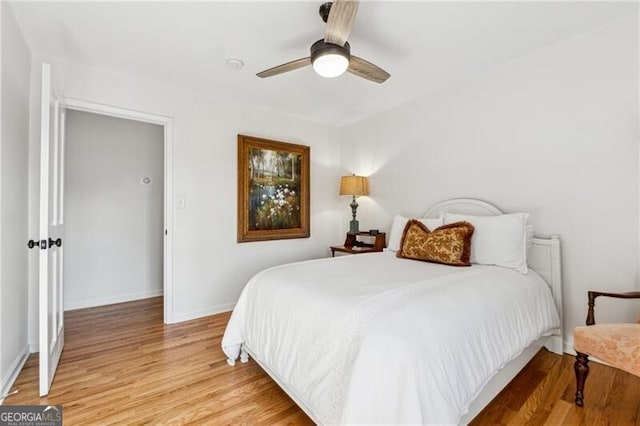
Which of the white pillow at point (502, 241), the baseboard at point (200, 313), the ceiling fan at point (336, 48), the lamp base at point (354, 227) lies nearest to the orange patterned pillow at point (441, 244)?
the white pillow at point (502, 241)

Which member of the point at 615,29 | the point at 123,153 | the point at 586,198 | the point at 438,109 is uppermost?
the point at 615,29

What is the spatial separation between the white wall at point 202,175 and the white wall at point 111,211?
1155mm

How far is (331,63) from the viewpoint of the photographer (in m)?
1.87

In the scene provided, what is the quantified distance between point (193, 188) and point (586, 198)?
348 cm

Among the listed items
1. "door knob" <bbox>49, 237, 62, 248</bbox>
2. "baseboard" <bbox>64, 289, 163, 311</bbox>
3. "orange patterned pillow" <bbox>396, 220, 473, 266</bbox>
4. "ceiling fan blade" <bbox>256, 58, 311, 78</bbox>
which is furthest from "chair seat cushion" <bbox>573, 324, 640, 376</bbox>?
"baseboard" <bbox>64, 289, 163, 311</bbox>

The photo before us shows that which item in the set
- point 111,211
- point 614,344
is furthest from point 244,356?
point 111,211

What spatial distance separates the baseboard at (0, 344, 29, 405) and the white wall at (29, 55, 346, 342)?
1102 millimetres

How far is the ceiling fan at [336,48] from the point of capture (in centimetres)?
157

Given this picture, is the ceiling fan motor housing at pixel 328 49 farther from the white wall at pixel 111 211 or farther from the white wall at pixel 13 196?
the white wall at pixel 111 211

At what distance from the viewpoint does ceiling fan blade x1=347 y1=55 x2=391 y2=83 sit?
6.52 ft

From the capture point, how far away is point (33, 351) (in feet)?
7.74

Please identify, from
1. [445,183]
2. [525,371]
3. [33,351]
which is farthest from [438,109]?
[33,351]

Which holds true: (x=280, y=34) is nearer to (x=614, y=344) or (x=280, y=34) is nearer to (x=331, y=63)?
(x=331, y=63)

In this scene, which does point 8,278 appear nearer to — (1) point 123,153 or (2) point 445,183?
(1) point 123,153
